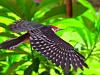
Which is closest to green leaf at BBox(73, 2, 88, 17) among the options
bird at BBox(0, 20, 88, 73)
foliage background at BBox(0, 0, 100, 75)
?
foliage background at BBox(0, 0, 100, 75)

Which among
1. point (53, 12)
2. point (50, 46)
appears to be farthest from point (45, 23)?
point (50, 46)

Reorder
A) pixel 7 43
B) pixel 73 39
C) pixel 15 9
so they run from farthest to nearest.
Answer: pixel 73 39
pixel 15 9
pixel 7 43

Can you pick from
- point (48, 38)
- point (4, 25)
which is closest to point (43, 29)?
point (48, 38)

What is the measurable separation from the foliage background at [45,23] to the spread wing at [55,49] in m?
0.12

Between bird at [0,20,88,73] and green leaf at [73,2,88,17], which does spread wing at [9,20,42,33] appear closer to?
bird at [0,20,88,73]

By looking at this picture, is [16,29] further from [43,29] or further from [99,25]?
[99,25]

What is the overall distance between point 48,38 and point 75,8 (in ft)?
0.49

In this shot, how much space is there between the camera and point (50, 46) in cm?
59

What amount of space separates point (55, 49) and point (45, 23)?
204 millimetres

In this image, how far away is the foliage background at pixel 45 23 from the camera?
714mm

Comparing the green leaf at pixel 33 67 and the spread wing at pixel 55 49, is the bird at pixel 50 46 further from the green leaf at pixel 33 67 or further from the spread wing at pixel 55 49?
the green leaf at pixel 33 67

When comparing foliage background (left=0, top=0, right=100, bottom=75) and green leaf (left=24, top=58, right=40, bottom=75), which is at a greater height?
foliage background (left=0, top=0, right=100, bottom=75)

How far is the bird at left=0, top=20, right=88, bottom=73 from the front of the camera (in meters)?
0.56

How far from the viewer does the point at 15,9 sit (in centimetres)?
71
